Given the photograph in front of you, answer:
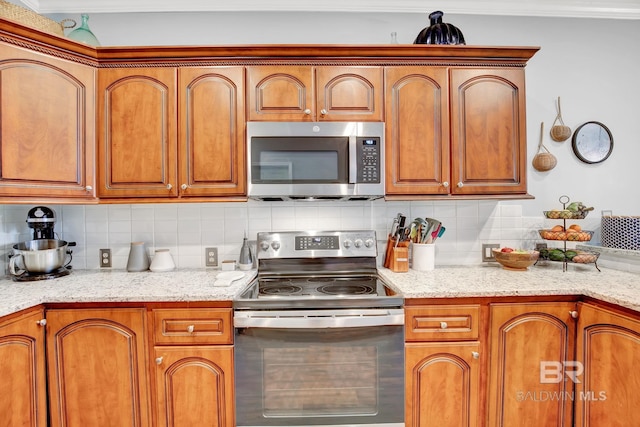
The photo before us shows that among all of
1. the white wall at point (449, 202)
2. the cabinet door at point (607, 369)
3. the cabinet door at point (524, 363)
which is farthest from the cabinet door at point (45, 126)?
the cabinet door at point (607, 369)

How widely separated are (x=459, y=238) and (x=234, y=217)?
1522 mm

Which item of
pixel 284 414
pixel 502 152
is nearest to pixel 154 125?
pixel 284 414

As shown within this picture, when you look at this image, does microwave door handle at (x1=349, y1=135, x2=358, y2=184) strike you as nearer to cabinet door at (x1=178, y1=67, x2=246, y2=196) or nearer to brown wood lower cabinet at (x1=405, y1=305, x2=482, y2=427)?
cabinet door at (x1=178, y1=67, x2=246, y2=196)

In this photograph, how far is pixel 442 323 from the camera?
5.05 ft

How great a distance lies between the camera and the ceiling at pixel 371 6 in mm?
2160

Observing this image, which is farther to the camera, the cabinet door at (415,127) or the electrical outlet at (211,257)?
the electrical outlet at (211,257)

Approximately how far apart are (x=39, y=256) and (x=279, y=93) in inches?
62.9

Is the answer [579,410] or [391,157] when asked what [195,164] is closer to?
[391,157]

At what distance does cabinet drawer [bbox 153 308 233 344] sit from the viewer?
4.95 feet

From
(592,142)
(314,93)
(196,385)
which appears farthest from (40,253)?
(592,142)

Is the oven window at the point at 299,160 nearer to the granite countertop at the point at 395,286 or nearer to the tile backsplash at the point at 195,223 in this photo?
the tile backsplash at the point at 195,223

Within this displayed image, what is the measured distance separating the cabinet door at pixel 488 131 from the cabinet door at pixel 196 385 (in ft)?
5.05

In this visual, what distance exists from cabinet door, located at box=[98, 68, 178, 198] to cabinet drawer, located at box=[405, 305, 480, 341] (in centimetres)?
146

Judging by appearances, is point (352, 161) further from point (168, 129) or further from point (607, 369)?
point (607, 369)
